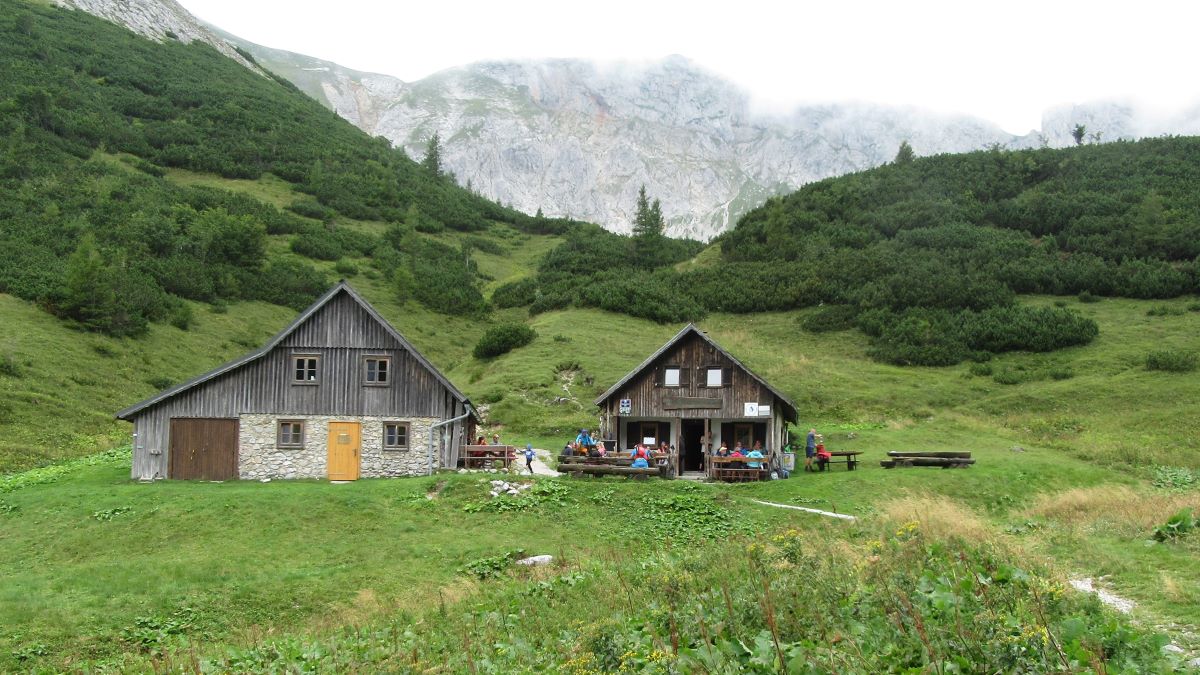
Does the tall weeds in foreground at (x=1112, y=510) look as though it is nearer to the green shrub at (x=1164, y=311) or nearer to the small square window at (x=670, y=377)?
the small square window at (x=670, y=377)

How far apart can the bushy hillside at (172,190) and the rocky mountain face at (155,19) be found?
663 centimetres

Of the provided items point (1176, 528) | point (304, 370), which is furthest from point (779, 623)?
point (304, 370)

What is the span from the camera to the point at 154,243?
7219 centimetres

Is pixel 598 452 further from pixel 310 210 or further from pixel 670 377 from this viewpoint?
pixel 310 210

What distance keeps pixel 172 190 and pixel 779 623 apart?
92.8m

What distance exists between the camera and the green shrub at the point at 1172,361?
161 ft

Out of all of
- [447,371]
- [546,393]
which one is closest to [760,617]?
[546,393]

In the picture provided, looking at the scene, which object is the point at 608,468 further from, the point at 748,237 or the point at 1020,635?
the point at 748,237

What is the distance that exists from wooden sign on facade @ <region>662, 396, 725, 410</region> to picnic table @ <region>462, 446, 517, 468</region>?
7957 mm

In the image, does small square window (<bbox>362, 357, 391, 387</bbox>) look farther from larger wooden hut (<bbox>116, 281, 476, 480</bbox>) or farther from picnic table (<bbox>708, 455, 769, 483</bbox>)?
picnic table (<bbox>708, 455, 769, 483</bbox>)

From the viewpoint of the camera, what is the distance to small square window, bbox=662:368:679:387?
39062 millimetres

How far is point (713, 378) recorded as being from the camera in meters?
38.8

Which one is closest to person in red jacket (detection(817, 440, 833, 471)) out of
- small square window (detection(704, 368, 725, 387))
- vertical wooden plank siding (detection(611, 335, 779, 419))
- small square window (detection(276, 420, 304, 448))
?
vertical wooden plank siding (detection(611, 335, 779, 419))

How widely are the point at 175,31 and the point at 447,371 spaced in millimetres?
128374
